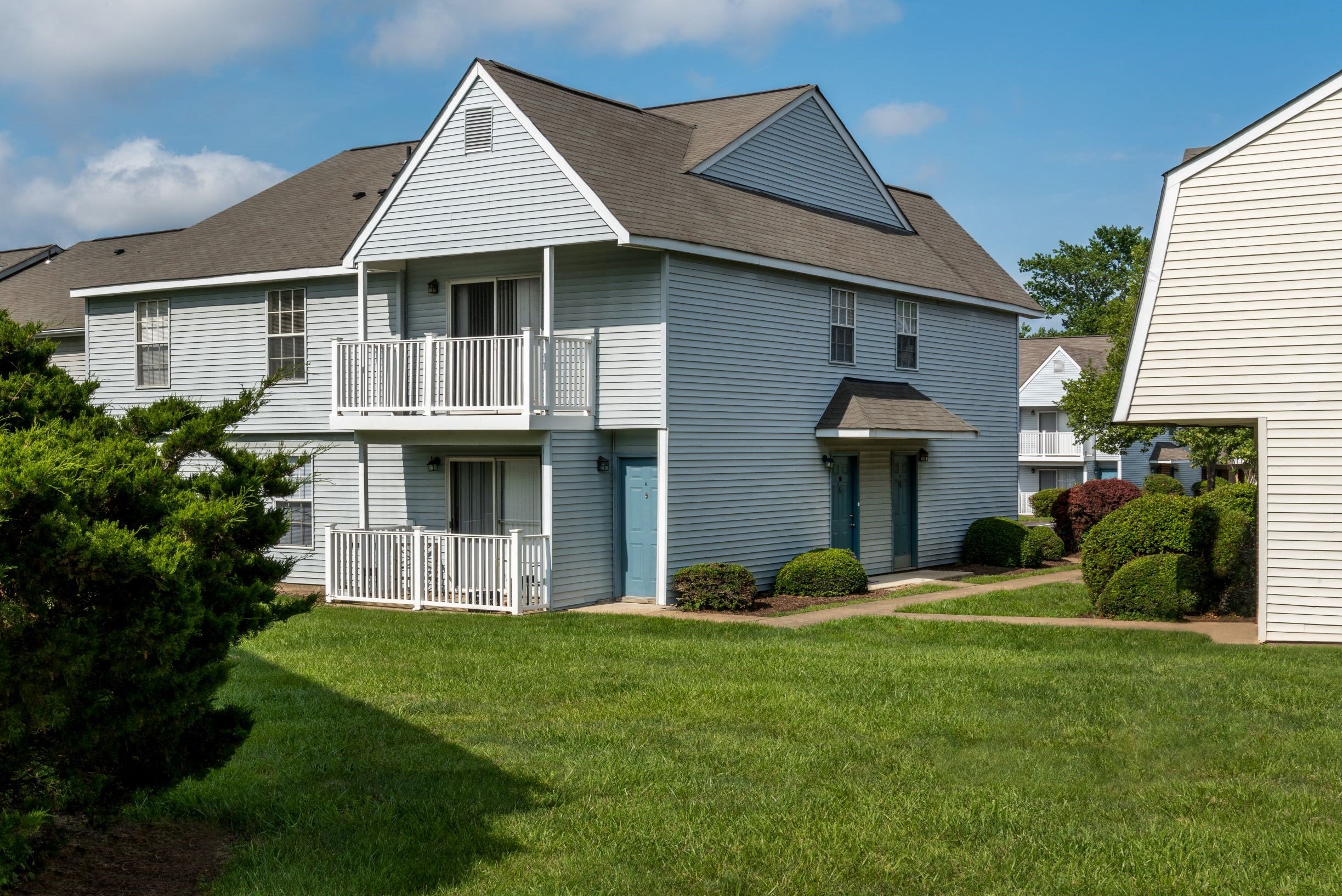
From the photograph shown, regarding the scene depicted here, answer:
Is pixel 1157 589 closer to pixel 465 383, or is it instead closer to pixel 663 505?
pixel 663 505

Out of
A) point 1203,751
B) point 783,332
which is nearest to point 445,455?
point 783,332

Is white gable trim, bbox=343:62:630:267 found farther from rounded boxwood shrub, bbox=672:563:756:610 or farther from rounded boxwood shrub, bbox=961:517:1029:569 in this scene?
rounded boxwood shrub, bbox=961:517:1029:569

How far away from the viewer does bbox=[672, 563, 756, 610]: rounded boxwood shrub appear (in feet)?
62.0

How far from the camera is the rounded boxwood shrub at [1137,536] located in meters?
17.8

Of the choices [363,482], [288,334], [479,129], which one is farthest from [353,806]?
[288,334]

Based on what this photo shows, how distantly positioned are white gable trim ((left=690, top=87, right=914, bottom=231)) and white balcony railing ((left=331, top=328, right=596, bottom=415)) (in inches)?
177

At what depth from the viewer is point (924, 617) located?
1770 cm

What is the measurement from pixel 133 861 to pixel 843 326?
58.9 ft

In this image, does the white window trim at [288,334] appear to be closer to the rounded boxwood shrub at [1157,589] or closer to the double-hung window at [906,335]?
the double-hung window at [906,335]

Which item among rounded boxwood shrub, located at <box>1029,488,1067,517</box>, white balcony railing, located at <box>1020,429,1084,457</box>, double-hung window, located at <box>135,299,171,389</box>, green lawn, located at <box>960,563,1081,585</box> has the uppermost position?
double-hung window, located at <box>135,299,171,389</box>

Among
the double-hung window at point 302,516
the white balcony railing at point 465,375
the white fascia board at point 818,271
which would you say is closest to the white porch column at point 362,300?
the white balcony railing at point 465,375

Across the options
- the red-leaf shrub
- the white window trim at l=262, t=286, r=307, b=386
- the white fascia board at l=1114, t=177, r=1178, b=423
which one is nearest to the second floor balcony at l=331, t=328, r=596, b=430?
the white window trim at l=262, t=286, r=307, b=386

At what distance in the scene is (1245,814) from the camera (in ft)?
25.8

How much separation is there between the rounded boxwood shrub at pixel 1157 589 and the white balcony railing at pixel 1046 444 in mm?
39893
